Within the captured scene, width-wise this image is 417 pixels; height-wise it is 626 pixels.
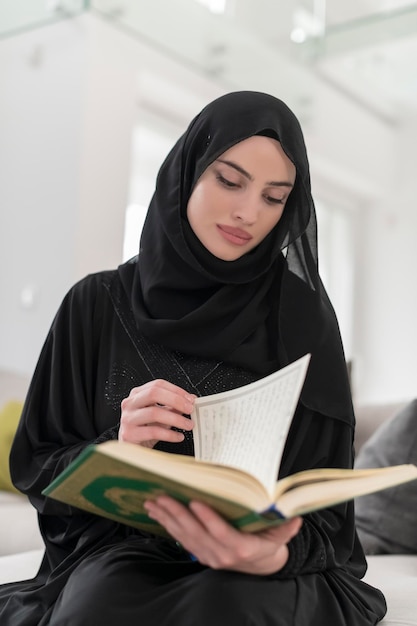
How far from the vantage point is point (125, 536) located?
1362 millimetres

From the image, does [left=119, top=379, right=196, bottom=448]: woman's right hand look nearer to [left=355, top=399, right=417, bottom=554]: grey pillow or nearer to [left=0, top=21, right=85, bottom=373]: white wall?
[left=355, top=399, right=417, bottom=554]: grey pillow

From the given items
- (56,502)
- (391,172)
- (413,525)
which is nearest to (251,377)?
(56,502)

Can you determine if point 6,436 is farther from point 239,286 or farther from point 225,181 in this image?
point 225,181

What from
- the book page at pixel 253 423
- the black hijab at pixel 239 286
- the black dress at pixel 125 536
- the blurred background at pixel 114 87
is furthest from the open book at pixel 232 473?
the blurred background at pixel 114 87

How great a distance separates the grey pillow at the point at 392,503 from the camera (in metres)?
1.95

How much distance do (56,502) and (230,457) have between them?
0.41 metres

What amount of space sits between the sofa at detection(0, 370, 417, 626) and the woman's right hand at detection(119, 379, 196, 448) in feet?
1.57

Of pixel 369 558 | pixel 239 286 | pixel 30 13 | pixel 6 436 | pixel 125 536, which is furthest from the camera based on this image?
pixel 30 13

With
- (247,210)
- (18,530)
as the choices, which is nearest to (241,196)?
(247,210)

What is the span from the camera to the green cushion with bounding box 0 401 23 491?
252 centimetres

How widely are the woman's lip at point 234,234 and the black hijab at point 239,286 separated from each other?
40 mm

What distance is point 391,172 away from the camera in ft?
15.3

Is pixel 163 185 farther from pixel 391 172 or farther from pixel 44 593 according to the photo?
pixel 391 172

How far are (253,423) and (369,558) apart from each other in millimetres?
1020
